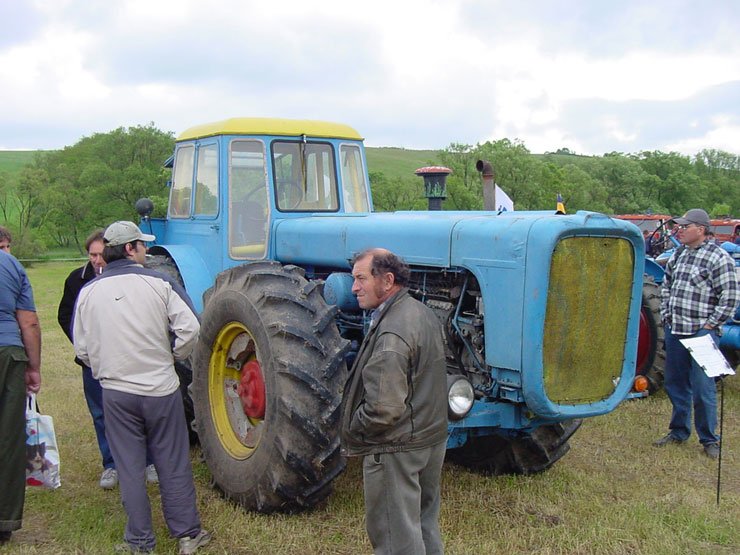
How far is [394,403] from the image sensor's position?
2.85 m

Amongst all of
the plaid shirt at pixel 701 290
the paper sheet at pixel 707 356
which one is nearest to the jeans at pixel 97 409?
the paper sheet at pixel 707 356

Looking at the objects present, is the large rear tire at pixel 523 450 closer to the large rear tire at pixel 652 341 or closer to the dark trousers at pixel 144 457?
the dark trousers at pixel 144 457

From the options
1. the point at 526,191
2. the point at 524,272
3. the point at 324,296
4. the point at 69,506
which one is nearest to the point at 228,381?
the point at 324,296

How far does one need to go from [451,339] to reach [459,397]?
538 mm

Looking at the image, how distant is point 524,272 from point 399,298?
105 cm

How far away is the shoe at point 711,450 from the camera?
5.60m

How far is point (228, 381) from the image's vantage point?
16.0ft

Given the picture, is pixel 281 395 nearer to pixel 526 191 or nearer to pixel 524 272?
pixel 524 272

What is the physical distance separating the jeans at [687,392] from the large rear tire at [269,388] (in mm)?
→ 3075

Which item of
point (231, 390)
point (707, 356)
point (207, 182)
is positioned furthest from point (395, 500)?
point (207, 182)

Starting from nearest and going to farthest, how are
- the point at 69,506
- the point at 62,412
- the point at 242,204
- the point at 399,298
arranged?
the point at 399,298
the point at 69,506
the point at 242,204
the point at 62,412

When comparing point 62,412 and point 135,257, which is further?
point 62,412

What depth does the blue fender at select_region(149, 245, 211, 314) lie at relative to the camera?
5.65 metres

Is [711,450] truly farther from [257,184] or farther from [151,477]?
[151,477]
